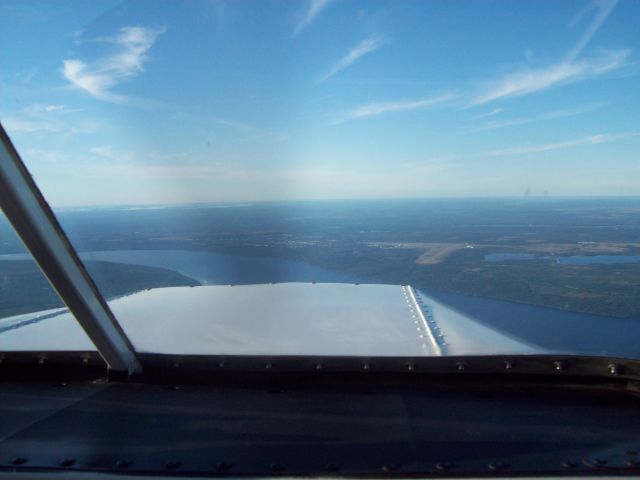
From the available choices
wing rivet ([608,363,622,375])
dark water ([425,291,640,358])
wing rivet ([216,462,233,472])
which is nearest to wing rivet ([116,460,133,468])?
wing rivet ([216,462,233,472])

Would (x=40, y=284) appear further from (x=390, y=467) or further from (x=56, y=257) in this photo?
(x=390, y=467)

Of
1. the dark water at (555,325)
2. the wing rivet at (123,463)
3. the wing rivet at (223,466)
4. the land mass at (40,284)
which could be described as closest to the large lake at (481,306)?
the dark water at (555,325)

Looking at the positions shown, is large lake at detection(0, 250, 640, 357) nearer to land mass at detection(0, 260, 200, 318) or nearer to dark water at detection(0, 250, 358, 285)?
dark water at detection(0, 250, 358, 285)

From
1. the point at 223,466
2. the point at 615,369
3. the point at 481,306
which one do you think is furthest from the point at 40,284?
the point at 481,306

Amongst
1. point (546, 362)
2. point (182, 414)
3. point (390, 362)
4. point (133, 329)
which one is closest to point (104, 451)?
point (182, 414)

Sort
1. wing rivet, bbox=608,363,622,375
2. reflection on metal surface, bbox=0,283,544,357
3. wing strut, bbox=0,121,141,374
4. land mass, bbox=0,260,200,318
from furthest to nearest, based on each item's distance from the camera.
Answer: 1. land mass, bbox=0,260,200,318
2. reflection on metal surface, bbox=0,283,544,357
3. wing rivet, bbox=608,363,622,375
4. wing strut, bbox=0,121,141,374

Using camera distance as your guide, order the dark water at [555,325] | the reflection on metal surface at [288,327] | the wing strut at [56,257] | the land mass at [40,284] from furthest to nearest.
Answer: the dark water at [555,325], the land mass at [40,284], the reflection on metal surface at [288,327], the wing strut at [56,257]

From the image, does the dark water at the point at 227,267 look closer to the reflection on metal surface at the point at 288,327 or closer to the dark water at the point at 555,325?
the reflection on metal surface at the point at 288,327
